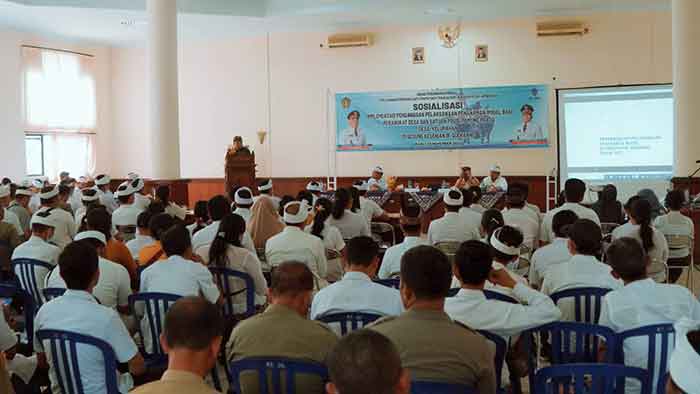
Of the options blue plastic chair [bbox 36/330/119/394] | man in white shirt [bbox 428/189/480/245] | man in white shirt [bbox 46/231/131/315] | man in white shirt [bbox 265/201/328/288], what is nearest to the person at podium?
man in white shirt [bbox 428/189/480/245]

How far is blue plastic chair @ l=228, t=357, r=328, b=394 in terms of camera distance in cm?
233

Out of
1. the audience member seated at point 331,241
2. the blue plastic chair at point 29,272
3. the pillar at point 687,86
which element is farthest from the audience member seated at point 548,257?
the pillar at point 687,86

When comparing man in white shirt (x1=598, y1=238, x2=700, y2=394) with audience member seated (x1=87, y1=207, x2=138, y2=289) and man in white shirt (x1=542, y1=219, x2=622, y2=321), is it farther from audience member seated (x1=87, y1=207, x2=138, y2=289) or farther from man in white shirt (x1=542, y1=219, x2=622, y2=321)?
audience member seated (x1=87, y1=207, x2=138, y2=289)

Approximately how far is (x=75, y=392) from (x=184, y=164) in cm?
1157

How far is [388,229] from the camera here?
26.3ft

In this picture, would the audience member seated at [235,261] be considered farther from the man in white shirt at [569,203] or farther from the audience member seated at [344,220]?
the man in white shirt at [569,203]

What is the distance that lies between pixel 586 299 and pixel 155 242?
9.48ft

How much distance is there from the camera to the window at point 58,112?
1259 centimetres

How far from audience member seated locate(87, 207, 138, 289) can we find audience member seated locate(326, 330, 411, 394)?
3.29 m

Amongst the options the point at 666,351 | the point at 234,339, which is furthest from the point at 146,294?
the point at 666,351

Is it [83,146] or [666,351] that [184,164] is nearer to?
[83,146]

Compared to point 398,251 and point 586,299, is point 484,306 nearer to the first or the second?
point 586,299

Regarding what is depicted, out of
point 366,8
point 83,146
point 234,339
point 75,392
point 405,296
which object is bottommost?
point 75,392

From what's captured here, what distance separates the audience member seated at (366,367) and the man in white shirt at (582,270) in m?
2.28
